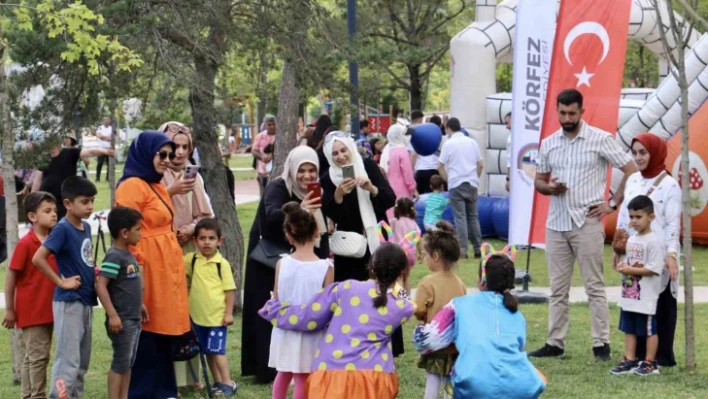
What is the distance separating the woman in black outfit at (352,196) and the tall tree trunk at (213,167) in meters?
2.36

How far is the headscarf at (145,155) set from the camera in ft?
22.5

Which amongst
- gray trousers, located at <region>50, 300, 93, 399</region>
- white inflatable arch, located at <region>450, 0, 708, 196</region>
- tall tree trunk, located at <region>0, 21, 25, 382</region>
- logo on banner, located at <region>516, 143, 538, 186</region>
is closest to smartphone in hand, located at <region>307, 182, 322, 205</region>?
gray trousers, located at <region>50, 300, 93, 399</region>

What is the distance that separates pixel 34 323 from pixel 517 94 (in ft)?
20.2

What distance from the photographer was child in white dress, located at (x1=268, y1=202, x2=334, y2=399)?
6.24 m

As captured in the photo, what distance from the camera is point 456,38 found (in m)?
18.2

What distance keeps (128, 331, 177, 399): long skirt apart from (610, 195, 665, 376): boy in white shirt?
122 inches

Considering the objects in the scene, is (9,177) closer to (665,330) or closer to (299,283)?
(299,283)

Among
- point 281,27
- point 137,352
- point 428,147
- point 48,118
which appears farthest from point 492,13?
point 137,352

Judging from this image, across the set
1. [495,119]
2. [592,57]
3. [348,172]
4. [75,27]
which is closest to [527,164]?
[592,57]

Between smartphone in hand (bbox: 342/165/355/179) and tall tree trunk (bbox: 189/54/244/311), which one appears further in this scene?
tall tree trunk (bbox: 189/54/244/311)

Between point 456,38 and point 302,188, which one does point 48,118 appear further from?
point 456,38

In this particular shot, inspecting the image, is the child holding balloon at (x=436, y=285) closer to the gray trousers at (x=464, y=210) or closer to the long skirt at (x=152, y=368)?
the long skirt at (x=152, y=368)

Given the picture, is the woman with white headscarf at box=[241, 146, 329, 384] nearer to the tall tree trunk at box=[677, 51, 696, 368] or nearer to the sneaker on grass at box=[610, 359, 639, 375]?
the sneaker on grass at box=[610, 359, 639, 375]

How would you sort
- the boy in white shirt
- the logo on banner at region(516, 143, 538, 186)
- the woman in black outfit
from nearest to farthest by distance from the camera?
1. the woman in black outfit
2. the boy in white shirt
3. the logo on banner at region(516, 143, 538, 186)
